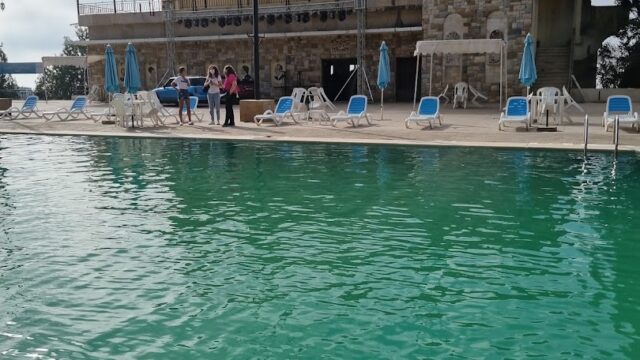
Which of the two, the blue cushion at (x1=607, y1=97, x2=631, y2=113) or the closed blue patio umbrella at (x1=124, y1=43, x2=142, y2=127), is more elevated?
the closed blue patio umbrella at (x1=124, y1=43, x2=142, y2=127)

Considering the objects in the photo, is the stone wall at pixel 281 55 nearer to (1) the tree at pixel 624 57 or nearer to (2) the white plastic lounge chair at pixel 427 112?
(1) the tree at pixel 624 57

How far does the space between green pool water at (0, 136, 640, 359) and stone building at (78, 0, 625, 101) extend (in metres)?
13.8

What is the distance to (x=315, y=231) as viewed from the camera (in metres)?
6.16

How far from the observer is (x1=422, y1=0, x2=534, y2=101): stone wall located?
21812 millimetres

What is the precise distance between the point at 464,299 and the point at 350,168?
5672mm

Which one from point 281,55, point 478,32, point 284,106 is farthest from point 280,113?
point 281,55

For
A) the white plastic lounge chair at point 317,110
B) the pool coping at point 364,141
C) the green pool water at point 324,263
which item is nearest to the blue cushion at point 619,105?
the pool coping at point 364,141

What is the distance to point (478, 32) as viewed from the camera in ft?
73.7

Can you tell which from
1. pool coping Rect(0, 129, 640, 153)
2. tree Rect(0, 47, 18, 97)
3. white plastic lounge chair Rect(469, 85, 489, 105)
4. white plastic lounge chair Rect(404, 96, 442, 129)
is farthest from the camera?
tree Rect(0, 47, 18, 97)

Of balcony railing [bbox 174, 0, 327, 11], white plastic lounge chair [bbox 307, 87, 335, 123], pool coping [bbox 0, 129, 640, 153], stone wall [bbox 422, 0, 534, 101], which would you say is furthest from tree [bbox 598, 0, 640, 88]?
pool coping [bbox 0, 129, 640, 153]

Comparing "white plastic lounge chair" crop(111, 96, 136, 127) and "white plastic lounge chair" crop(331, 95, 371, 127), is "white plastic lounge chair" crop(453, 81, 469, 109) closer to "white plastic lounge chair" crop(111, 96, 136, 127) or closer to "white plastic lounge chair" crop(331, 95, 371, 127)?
"white plastic lounge chair" crop(331, 95, 371, 127)

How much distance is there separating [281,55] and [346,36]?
11.2 feet

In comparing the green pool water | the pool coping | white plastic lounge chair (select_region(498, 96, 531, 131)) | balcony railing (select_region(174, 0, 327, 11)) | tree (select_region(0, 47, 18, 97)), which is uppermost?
balcony railing (select_region(174, 0, 327, 11))

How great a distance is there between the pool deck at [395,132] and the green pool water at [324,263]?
2.12m
